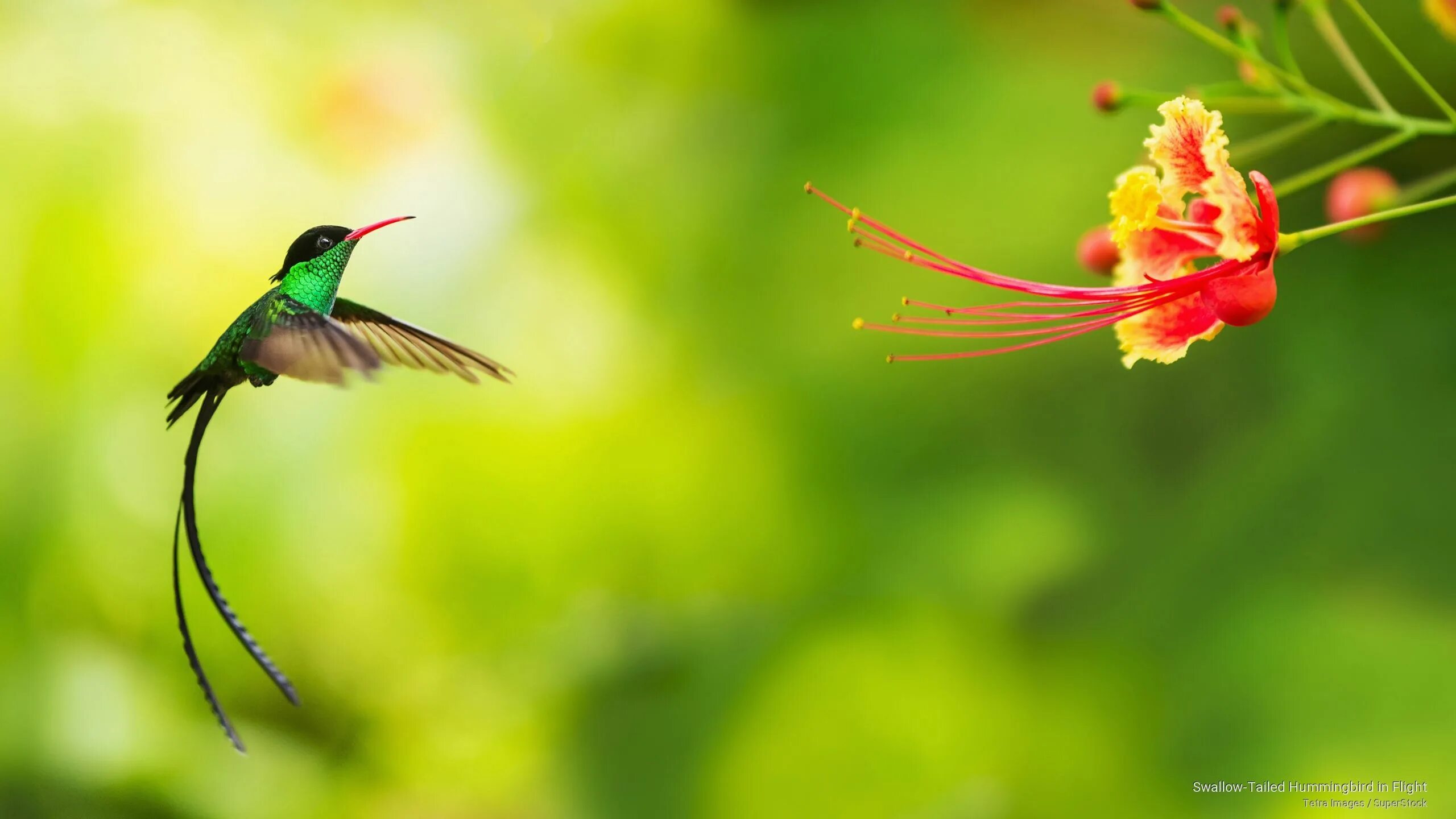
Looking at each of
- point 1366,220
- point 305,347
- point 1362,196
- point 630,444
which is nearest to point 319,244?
point 305,347

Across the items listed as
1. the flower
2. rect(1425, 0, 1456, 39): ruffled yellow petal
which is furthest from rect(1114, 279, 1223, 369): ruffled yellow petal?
rect(1425, 0, 1456, 39): ruffled yellow petal

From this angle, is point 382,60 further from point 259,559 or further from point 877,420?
point 877,420

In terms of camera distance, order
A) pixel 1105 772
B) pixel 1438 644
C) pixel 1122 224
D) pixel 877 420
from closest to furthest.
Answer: pixel 1122 224 → pixel 1438 644 → pixel 1105 772 → pixel 877 420

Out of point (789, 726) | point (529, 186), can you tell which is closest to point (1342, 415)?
point (789, 726)

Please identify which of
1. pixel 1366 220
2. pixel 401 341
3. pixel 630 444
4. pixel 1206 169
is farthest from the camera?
pixel 630 444

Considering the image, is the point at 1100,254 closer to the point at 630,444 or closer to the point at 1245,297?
the point at 1245,297

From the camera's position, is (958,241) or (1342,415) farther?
(958,241)

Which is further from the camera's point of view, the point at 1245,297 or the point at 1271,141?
the point at 1271,141

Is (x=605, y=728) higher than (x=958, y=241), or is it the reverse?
(x=958, y=241)
